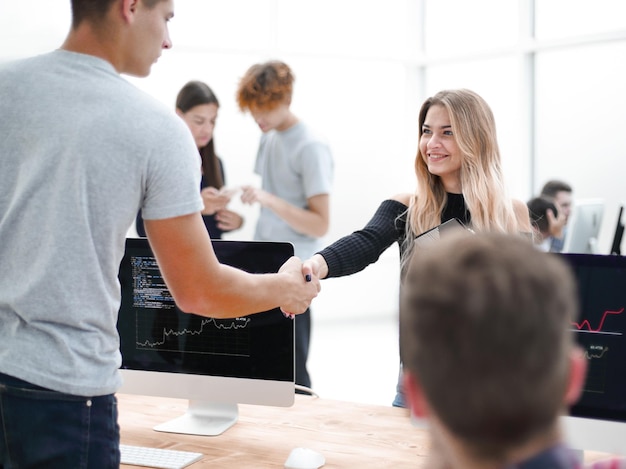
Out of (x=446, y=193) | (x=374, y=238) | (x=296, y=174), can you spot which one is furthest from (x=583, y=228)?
(x=374, y=238)

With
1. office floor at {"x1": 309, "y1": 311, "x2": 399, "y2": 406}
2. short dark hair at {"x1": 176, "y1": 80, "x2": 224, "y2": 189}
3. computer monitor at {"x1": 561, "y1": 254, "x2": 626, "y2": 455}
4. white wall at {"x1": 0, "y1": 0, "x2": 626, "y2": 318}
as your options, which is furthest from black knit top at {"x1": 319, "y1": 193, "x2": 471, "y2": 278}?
white wall at {"x1": 0, "y1": 0, "x2": 626, "y2": 318}

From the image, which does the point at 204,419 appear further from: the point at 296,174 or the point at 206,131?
the point at 206,131

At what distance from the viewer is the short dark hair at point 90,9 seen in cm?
137

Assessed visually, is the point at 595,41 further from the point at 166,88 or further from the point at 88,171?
the point at 88,171

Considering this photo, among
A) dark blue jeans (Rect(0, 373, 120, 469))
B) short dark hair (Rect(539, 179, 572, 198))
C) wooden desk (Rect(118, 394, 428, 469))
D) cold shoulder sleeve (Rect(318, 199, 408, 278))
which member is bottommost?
wooden desk (Rect(118, 394, 428, 469))

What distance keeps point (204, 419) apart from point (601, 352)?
Answer: 105cm

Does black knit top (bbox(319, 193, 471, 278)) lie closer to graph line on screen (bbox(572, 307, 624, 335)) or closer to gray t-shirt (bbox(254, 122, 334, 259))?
graph line on screen (bbox(572, 307, 624, 335))

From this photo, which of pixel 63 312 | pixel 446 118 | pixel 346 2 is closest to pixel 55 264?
pixel 63 312

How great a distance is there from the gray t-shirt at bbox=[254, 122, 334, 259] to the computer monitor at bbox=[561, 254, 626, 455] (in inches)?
73.8

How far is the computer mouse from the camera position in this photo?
1.80 m

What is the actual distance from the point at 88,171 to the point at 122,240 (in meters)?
0.14

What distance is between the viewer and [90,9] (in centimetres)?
137

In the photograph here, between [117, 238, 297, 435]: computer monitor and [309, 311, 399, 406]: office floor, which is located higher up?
[117, 238, 297, 435]: computer monitor

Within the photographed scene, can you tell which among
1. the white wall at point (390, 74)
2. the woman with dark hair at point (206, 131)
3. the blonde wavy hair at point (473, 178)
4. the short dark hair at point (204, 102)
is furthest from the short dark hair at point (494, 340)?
the white wall at point (390, 74)
